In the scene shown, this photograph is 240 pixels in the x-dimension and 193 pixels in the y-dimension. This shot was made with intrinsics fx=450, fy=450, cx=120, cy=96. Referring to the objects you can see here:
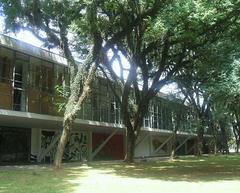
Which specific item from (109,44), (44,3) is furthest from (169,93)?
(44,3)

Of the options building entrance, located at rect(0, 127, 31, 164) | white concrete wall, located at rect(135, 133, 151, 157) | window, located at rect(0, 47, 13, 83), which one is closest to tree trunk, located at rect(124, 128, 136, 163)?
building entrance, located at rect(0, 127, 31, 164)

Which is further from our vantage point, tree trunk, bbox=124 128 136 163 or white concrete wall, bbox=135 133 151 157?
white concrete wall, bbox=135 133 151 157

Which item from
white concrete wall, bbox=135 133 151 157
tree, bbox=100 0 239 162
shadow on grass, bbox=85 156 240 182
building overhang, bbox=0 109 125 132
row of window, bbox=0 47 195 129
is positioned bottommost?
shadow on grass, bbox=85 156 240 182

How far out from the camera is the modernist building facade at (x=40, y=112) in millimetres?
22922

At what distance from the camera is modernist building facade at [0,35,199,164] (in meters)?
22.9

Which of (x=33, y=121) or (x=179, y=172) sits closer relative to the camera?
(x=179, y=172)

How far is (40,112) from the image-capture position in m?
24.2

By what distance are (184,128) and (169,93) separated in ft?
25.6

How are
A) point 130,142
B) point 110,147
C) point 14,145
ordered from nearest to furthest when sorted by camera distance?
Result: point 14,145
point 130,142
point 110,147

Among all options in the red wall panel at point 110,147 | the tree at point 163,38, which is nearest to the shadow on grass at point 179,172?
the tree at point 163,38

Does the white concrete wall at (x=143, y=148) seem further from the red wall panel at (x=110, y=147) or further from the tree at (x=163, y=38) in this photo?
the tree at (x=163, y=38)

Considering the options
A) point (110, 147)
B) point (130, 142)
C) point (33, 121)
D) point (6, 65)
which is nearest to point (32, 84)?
point (6, 65)

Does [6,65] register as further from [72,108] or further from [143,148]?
[143,148]

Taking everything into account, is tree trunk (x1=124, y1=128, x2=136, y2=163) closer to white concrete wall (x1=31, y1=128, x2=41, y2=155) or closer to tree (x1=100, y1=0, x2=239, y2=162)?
tree (x1=100, y1=0, x2=239, y2=162)
